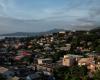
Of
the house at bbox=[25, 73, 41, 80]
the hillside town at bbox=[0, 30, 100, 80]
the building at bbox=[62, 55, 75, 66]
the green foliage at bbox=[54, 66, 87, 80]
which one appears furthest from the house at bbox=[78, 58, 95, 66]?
the house at bbox=[25, 73, 41, 80]

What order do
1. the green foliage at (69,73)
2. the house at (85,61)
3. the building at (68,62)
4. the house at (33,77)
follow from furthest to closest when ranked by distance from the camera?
the building at (68,62)
the house at (85,61)
the house at (33,77)
the green foliage at (69,73)

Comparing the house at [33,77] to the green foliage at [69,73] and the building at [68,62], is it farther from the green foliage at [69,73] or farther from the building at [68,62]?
the building at [68,62]

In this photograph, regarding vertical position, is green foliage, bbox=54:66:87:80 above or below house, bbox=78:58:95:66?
below

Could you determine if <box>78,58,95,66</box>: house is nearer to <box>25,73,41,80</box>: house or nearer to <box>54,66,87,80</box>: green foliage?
<box>54,66,87,80</box>: green foliage

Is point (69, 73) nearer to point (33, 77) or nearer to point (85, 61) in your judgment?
point (33, 77)

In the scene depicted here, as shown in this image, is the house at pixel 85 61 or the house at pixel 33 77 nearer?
the house at pixel 33 77


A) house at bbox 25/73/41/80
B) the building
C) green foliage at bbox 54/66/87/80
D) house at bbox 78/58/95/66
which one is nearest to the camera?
green foliage at bbox 54/66/87/80

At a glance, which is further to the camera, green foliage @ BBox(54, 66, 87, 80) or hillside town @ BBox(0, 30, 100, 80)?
hillside town @ BBox(0, 30, 100, 80)

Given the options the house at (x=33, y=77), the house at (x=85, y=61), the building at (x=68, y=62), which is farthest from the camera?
the building at (x=68, y=62)

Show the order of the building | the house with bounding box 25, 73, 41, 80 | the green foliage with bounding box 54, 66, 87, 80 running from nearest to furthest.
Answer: the green foliage with bounding box 54, 66, 87, 80 → the house with bounding box 25, 73, 41, 80 → the building

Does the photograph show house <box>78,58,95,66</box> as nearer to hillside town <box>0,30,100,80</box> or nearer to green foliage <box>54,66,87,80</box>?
hillside town <box>0,30,100,80</box>

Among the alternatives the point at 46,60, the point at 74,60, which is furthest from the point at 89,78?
the point at 46,60

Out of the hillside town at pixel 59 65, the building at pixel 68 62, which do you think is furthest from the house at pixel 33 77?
the building at pixel 68 62
